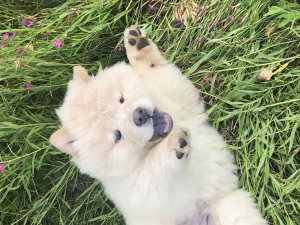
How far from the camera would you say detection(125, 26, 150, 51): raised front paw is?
2496 millimetres

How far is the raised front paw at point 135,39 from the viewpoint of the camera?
2496mm

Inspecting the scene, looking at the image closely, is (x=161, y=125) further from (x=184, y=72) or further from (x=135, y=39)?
(x=184, y=72)

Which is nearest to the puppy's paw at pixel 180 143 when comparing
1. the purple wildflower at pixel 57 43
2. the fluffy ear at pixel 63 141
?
the fluffy ear at pixel 63 141

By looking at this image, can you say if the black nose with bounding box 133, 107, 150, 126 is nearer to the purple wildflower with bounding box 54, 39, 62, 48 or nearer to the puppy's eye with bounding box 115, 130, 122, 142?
the puppy's eye with bounding box 115, 130, 122, 142

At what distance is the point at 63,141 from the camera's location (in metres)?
2.06

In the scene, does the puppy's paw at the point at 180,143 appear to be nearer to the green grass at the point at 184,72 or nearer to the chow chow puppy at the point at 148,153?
the chow chow puppy at the point at 148,153

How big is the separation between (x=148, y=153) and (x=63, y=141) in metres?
0.66

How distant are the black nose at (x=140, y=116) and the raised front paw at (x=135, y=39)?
83 centimetres

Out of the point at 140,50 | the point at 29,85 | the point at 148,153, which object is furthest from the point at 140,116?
the point at 29,85

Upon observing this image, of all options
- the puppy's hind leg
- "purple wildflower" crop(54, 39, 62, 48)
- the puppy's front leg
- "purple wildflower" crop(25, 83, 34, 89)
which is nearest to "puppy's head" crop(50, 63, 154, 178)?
the puppy's front leg

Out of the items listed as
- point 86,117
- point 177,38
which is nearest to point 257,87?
point 177,38

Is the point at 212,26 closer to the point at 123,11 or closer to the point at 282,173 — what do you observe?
the point at 123,11

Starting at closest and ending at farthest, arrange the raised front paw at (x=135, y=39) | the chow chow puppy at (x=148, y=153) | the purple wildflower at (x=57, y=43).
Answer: the chow chow puppy at (x=148, y=153), the raised front paw at (x=135, y=39), the purple wildflower at (x=57, y=43)

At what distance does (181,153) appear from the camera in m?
1.86
